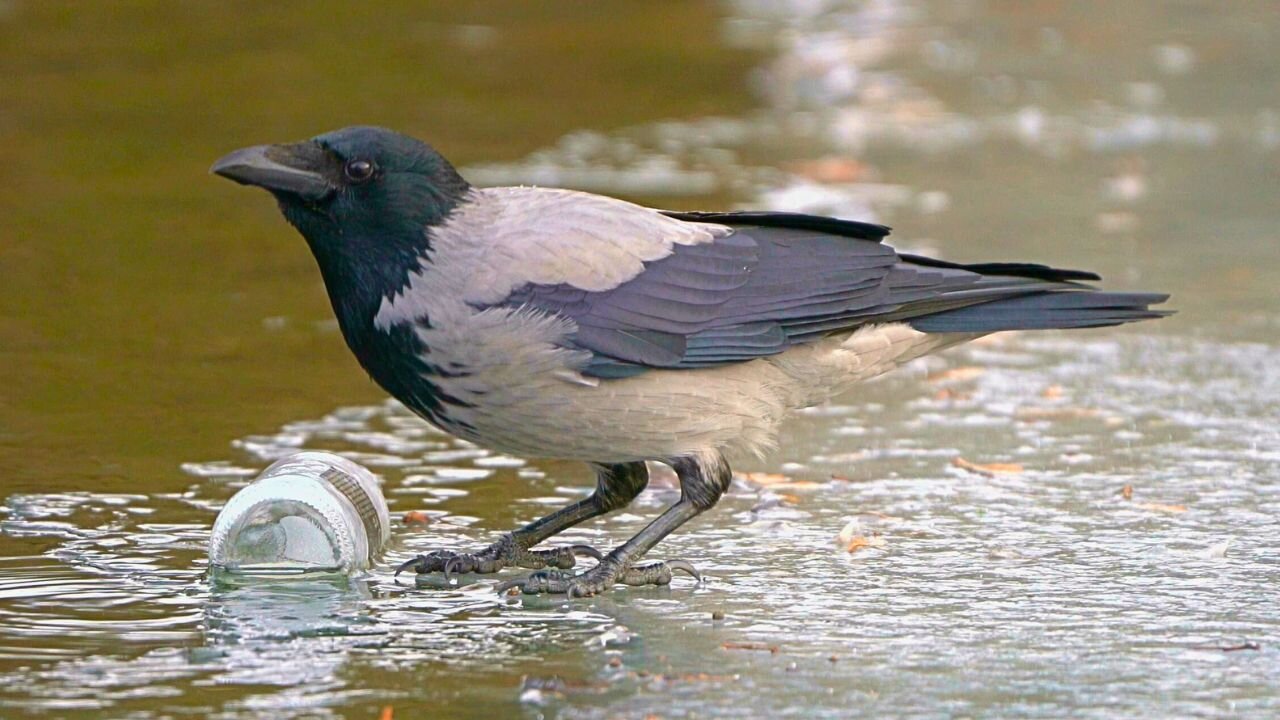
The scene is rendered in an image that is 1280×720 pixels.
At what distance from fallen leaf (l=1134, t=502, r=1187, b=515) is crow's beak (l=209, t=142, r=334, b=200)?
2225mm

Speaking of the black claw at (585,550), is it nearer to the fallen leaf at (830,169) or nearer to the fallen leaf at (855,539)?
the fallen leaf at (855,539)

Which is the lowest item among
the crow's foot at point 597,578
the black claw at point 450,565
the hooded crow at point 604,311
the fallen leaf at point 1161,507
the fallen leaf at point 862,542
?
the crow's foot at point 597,578

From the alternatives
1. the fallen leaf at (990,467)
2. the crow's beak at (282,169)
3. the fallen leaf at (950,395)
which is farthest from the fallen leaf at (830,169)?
the crow's beak at (282,169)

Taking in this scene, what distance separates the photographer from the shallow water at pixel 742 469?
370 centimetres

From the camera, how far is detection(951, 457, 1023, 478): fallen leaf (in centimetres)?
539

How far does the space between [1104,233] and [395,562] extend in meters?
4.75

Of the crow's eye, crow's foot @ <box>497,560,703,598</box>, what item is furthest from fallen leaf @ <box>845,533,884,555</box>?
the crow's eye

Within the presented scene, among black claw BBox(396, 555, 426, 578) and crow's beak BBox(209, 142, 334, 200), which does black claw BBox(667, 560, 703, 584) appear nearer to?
black claw BBox(396, 555, 426, 578)

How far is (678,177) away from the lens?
9750 millimetres

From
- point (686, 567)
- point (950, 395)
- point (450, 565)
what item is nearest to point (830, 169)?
point (950, 395)

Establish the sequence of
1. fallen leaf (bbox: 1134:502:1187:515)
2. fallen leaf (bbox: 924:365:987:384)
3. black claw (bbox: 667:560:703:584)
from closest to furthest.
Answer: black claw (bbox: 667:560:703:584) < fallen leaf (bbox: 1134:502:1187:515) < fallen leaf (bbox: 924:365:987:384)

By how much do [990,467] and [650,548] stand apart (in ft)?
4.20

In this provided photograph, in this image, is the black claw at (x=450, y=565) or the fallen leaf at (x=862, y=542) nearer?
the black claw at (x=450, y=565)

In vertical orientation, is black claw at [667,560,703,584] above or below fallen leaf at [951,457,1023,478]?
below
